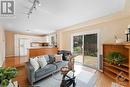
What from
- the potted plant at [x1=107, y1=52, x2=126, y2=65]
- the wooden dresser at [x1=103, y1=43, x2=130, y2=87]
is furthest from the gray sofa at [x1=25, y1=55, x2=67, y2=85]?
the potted plant at [x1=107, y1=52, x2=126, y2=65]

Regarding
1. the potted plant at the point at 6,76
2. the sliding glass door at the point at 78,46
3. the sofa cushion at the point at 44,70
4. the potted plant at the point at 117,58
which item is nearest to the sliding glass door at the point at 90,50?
the sliding glass door at the point at 78,46

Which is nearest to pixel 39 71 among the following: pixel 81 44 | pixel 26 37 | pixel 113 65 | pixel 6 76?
pixel 6 76

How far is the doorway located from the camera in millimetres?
5578

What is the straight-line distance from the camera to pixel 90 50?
591cm

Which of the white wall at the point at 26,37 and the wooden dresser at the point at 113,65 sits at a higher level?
the white wall at the point at 26,37

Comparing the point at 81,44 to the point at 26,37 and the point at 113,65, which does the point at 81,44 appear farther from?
the point at 26,37

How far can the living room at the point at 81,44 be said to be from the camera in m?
3.40

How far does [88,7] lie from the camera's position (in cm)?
356

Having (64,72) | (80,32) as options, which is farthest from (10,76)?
(80,32)

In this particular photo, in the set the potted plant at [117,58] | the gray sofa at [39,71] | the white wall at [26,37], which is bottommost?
the gray sofa at [39,71]

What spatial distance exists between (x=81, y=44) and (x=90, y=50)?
0.84 meters

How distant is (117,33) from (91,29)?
1.54 meters

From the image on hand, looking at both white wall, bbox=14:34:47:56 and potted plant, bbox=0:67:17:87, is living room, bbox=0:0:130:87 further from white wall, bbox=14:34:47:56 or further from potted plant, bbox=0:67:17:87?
white wall, bbox=14:34:47:56

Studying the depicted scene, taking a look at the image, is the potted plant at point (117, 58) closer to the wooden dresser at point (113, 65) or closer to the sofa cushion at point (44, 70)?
the wooden dresser at point (113, 65)
